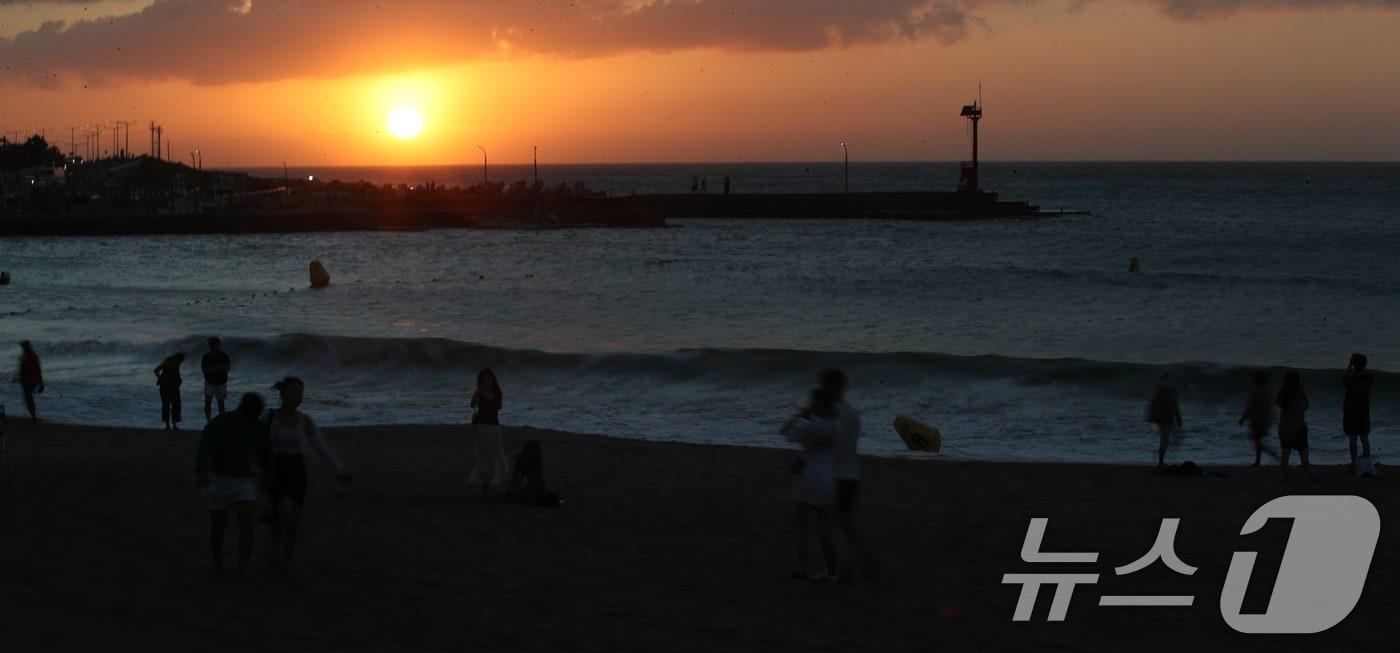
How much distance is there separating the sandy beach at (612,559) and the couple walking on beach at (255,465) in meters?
0.29

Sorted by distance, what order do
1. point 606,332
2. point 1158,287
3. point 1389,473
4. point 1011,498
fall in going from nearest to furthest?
point 1011,498
point 1389,473
point 606,332
point 1158,287

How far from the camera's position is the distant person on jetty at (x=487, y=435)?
11305 millimetres

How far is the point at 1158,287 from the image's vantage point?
4222 cm

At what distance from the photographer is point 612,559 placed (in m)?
9.48

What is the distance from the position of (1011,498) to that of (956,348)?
1599cm

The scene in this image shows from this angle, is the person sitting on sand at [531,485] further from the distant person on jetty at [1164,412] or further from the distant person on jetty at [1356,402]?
the distant person on jetty at [1356,402]

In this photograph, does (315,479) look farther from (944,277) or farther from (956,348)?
(944,277)

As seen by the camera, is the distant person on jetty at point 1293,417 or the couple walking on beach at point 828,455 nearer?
the couple walking on beach at point 828,455

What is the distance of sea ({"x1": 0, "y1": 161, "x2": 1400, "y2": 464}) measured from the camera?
1956cm

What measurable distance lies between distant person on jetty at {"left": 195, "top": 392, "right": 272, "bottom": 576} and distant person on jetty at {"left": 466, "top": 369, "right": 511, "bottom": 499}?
3514mm

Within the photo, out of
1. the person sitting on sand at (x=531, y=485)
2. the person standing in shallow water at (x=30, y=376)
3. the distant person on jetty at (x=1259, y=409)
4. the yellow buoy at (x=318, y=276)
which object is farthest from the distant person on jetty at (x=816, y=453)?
the yellow buoy at (x=318, y=276)

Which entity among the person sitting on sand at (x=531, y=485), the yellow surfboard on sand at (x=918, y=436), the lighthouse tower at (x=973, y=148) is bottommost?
the yellow surfboard on sand at (x=918, y=436)

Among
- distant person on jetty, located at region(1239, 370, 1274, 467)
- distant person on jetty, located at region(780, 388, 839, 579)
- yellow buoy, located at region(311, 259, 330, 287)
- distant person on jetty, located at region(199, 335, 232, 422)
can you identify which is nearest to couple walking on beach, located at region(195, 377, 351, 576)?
distant person on jetty, located at region(780, 388, 839, 579)

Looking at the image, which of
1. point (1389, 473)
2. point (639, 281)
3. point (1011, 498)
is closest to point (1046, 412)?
point (1389, 473)
